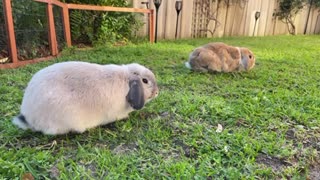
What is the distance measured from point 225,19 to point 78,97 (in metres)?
8.24

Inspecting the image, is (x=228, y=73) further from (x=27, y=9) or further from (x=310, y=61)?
(x=27, y=9)

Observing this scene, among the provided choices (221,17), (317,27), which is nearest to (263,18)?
(221,17)

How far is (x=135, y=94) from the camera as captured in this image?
5.43 feet

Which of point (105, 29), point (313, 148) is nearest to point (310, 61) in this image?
point (313, 148)

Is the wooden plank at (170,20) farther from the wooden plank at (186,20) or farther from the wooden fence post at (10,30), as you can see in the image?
the wooden fence post at (10,30)

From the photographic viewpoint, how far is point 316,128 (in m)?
1.81

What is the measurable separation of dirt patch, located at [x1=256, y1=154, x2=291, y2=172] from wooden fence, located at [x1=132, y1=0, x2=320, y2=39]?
5517 millimetres

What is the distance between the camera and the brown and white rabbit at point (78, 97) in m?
1.46

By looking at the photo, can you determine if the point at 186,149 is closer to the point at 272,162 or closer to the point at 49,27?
the point at 272,162

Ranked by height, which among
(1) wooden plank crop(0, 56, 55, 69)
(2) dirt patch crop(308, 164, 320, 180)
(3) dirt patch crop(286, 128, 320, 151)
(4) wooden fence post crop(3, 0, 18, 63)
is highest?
(4) wooden fence post crop(3, 0, 18, 63)

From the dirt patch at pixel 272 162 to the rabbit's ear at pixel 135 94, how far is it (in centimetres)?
74

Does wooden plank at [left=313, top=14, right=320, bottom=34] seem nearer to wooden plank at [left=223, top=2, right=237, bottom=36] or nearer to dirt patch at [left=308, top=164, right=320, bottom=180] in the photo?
wooden plank at [left=223, top=2, right=237, bottom=36]

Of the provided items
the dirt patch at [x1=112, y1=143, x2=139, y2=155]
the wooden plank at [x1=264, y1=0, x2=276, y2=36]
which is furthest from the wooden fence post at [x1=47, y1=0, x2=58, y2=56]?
the wooden plank at [x1=264, y1=0, x2=276, y2=36]

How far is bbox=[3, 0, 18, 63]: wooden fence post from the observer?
2982 millimetres
